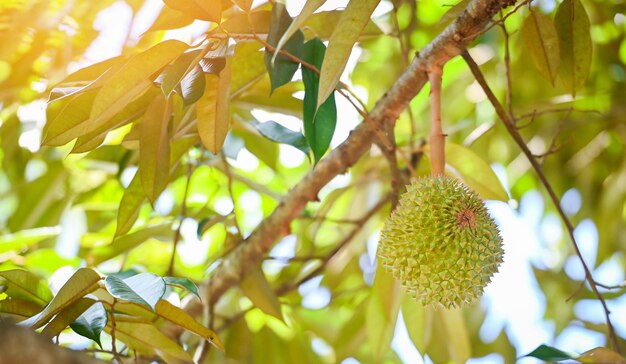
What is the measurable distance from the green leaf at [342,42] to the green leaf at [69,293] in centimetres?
39

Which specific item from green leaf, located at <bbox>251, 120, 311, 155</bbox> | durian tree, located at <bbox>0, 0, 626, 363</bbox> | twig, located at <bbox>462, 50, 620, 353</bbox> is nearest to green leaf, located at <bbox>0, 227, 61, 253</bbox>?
durian tree, located at <bbox>0, 0, 626, 363</bbox>

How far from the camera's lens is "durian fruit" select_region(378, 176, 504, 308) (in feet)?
3.30

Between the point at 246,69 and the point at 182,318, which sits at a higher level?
the point at 246,69

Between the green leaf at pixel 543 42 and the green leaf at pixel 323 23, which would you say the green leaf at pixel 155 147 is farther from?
the green leaf at pixel 543 42

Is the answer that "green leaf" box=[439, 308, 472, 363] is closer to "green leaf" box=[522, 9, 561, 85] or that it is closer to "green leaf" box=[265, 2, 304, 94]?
"green leaf" box=[522, 9, 561, 85]

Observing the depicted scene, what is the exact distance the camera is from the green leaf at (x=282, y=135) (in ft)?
4.07

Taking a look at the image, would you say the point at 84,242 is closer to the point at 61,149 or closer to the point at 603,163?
the point at 61,149

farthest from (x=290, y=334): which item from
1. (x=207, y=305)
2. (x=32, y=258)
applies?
(x=32, y=258)

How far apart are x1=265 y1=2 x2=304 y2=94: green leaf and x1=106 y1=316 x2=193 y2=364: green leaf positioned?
41 cm

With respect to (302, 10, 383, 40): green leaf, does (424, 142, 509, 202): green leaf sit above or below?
above

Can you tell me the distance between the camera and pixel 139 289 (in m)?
0.92

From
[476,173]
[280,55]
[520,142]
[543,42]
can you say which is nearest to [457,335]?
[476,173]

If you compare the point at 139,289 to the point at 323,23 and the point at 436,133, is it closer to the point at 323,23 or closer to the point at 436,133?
the point at 436,133

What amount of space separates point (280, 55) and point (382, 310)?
58cm
